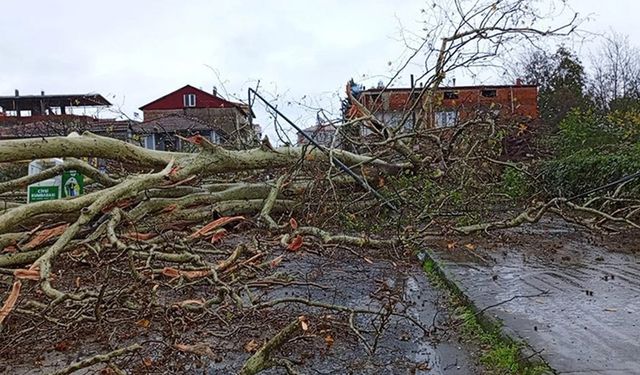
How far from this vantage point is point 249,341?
3.55 m

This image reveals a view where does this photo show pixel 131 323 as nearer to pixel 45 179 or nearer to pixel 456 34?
pixel 45 179

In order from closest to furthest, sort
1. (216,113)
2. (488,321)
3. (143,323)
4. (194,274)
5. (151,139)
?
(488,321), (143,323), (194,274), (151,139), (216,113)

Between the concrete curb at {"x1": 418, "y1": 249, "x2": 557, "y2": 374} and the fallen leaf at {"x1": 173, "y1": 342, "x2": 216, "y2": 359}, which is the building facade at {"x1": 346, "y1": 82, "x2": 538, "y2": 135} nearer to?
the concrete curb at {"x1": 418, "y1": 249, "x2": 557, "y2": 374}

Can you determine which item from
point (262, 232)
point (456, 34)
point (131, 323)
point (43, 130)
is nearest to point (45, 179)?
point (262, 232)

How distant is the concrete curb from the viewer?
2.95m

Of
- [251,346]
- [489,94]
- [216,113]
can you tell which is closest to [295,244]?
[251,346]

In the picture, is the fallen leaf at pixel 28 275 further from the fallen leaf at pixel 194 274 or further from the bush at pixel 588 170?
the bush at pixel 588 170

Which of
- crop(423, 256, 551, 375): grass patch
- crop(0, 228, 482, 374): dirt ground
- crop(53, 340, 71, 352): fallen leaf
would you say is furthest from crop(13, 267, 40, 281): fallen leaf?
crop(423, 256, 551, 375): grass patch

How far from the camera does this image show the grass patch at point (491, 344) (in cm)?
294

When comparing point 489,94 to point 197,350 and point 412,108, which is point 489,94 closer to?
point 412,108

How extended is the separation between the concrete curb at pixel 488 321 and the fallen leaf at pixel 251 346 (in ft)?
4.39

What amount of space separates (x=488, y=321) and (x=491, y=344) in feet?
0.92

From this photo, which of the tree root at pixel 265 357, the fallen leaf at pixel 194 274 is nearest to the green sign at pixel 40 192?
the fallen leaf at pixel 194 274

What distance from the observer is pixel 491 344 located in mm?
3414
